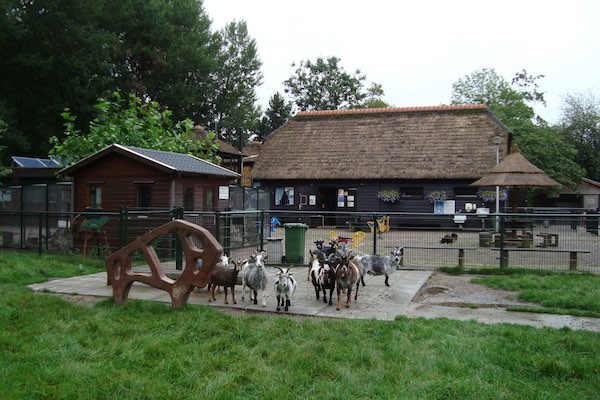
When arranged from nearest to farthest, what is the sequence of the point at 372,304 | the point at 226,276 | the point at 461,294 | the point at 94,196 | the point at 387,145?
the point at 226,276 < the point at 372,304 < the point at 461,294 < the point at 94,196 < the point at 387,145

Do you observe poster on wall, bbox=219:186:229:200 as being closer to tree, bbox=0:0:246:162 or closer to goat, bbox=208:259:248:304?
goat, bbox=208:259:248:304

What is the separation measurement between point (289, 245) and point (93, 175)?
616 cm

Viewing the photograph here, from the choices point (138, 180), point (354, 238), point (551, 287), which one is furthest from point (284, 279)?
point (138, 180)

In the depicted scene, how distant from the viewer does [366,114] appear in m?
36.3

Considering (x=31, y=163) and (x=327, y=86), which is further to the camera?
(x=327, y=86)

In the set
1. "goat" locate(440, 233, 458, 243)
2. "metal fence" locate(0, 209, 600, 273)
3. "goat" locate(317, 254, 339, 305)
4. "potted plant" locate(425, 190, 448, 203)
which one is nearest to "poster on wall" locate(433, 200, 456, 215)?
"potted plant" locate(425, 190, 448, 203)

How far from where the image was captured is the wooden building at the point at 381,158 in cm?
3058

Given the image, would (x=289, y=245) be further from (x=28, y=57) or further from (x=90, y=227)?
(x=28, y=57)

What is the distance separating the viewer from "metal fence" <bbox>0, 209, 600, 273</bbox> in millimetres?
13312

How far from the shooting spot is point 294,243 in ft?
46.0

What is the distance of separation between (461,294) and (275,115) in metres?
59.7

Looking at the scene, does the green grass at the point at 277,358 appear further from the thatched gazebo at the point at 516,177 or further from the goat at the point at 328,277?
the thatched gazebo at the point at 516,177

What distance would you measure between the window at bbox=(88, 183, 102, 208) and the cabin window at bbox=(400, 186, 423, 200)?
19.0m

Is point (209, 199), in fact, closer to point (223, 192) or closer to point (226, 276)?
point (223, 192)
